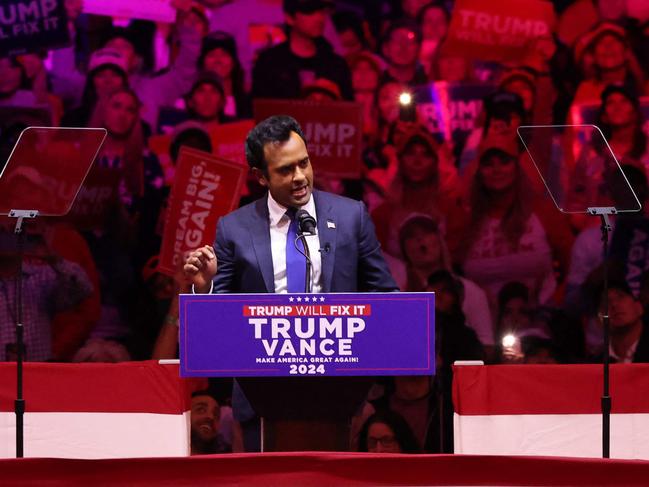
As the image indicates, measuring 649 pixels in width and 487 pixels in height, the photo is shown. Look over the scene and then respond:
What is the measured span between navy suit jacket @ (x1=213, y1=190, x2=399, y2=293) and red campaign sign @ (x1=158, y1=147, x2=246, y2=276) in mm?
2616

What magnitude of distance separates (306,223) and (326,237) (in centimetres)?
24

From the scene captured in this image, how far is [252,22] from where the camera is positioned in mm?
5598

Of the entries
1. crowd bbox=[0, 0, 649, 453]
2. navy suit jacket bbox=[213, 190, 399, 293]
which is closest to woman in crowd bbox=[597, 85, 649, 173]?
crowd bbox=[0, 0, 649, 453]

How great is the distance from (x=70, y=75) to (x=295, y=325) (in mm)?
3659

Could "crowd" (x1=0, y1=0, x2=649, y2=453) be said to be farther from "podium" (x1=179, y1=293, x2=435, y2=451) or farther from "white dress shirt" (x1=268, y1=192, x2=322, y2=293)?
"podium" (x1=179, y1=293, x2=435, y2=451)

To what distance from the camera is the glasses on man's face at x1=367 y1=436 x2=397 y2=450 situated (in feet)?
16.6

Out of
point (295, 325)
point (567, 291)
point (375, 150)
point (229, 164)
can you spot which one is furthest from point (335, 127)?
point (295, 325)

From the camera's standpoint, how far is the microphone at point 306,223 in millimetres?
2473

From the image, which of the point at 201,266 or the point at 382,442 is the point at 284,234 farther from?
the point at 382,442

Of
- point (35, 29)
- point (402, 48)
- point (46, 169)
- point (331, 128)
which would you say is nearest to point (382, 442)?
point (331, 128)

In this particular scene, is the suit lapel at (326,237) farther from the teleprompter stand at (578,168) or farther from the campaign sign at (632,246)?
the campaign sign at (632,246)

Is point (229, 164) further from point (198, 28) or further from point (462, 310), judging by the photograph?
point (462, 310)

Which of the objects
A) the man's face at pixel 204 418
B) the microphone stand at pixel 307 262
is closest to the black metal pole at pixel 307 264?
the microphone stand at pixel 307 262

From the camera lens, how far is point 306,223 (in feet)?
8.11
